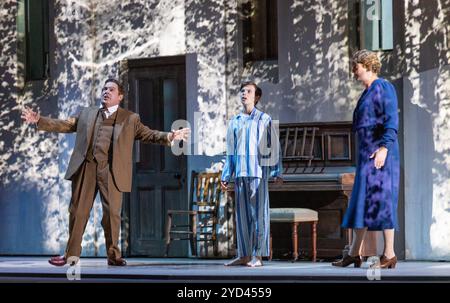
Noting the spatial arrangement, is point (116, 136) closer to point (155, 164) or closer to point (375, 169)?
point (375, 169)

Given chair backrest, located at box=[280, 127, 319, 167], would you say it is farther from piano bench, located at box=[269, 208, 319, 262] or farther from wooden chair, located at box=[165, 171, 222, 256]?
wooden chair, located at box=[165, 171, 222, 256]

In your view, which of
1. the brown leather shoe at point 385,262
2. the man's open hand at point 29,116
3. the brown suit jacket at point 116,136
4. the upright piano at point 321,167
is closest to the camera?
the brown leather shoe at point 385,262

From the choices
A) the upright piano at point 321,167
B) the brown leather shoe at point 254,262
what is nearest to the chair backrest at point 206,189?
the upright piano at point 321,167

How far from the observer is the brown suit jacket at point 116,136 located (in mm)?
7855

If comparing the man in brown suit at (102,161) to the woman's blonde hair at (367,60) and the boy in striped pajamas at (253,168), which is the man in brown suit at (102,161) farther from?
the woman's blonde hair at (367,60)

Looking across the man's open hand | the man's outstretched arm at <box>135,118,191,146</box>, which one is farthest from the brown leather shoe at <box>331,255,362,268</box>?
the man's open hand

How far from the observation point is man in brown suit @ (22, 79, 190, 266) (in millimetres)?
7863

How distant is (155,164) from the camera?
35.4 feet

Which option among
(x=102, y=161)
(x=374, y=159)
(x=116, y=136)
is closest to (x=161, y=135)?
(x=116, y=136)

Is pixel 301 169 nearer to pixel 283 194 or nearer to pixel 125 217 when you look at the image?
pixel 283 194

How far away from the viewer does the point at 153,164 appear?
10797 millimetres

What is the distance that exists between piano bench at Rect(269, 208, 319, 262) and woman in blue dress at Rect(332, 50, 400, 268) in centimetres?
190

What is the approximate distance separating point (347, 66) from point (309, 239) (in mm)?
1763

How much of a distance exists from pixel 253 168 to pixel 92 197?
4.40 ft
